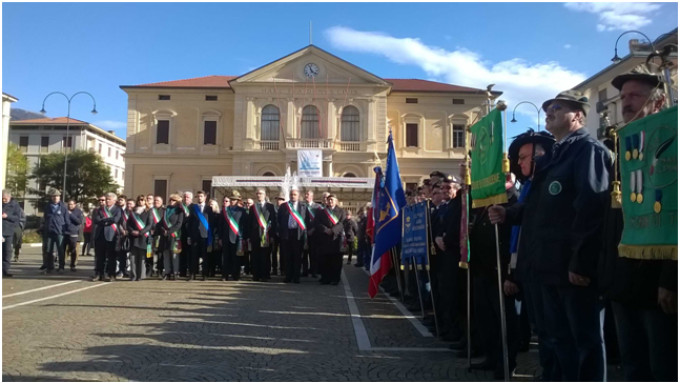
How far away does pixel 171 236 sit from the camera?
1358 centimetres

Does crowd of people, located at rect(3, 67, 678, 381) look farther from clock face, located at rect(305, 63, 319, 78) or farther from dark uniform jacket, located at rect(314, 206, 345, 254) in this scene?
clock face, located at rect(305, 63, 319, 78)

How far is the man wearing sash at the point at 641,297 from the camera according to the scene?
10.4 ft

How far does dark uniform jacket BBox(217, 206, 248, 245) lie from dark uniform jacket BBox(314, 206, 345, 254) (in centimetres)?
183

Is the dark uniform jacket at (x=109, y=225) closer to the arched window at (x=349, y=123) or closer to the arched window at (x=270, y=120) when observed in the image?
the arched window at (x=270, y=120)

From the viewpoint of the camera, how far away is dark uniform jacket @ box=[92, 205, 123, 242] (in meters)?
13.2

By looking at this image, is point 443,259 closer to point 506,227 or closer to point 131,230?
point 506,227

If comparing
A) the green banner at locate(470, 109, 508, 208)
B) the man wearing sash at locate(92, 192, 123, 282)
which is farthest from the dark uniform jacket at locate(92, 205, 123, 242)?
the green banner at locate(470, 109, 508, 208)

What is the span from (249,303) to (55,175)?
60230 mm

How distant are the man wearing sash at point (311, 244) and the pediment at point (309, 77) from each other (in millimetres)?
40496

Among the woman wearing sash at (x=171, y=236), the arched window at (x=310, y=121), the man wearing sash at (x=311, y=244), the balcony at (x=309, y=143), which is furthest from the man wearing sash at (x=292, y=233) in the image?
the arched window at (x=310, y=121)

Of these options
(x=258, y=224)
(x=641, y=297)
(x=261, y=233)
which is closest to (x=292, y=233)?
(x=261, y=233)

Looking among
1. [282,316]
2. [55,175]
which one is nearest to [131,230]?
[282,316]

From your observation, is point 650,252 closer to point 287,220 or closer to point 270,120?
point 287,220

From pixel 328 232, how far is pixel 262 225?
1.68m
